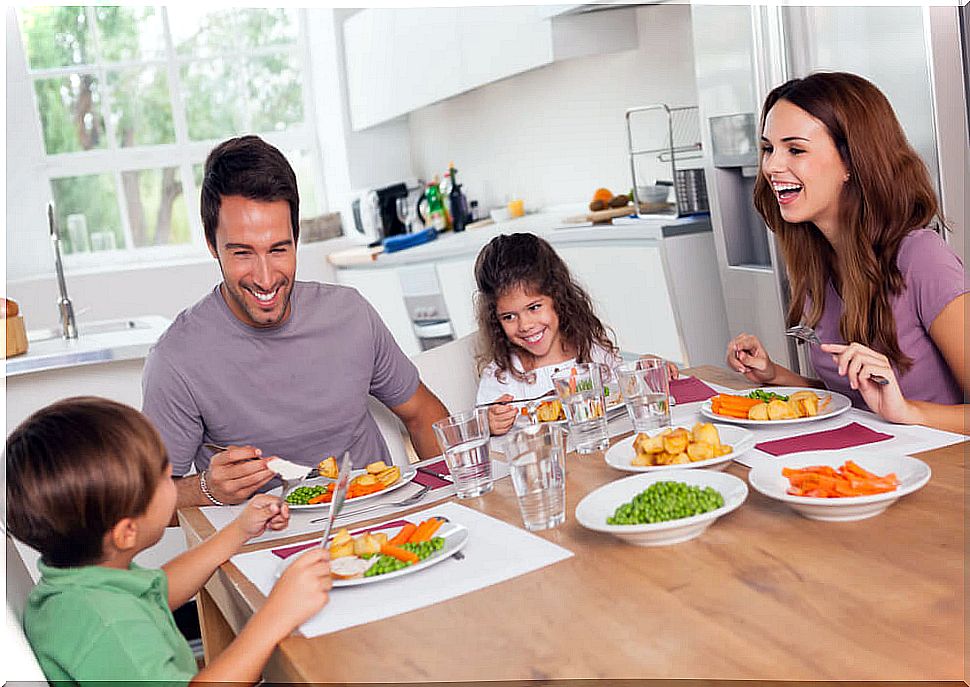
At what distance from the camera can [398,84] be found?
550cm

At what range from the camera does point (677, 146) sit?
398 cm

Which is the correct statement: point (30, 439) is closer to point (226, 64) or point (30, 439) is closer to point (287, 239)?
point (287, 239)

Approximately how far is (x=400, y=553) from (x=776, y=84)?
7.26 feet

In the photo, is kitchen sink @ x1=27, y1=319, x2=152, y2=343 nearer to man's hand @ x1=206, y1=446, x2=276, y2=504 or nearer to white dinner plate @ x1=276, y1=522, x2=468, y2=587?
man's hand @ x1=206, y1=446, x2=276, y2=504

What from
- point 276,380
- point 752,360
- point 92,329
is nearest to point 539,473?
point 752,360

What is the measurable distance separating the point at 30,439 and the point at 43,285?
15.5 ft

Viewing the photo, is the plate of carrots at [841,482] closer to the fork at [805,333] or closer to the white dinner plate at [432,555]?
the white dinner plate at [432,555]

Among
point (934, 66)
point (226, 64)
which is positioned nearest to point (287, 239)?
point (934, 66)

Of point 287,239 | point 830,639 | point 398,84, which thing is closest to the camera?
point 830,639

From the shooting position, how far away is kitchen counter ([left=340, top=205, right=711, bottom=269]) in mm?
3451

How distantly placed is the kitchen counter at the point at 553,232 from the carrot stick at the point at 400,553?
231cm

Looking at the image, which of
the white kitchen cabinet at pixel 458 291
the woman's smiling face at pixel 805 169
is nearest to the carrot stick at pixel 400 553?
the woman's smiling face at pixel 805 169

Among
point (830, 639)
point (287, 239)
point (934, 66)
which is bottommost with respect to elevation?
point (830, 639)

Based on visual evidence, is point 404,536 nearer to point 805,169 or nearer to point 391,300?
point 805,169
